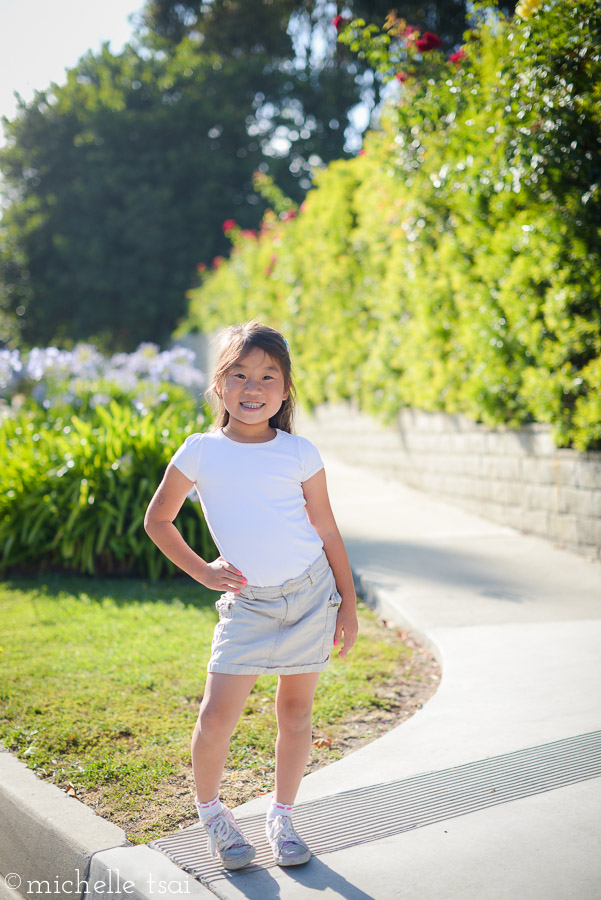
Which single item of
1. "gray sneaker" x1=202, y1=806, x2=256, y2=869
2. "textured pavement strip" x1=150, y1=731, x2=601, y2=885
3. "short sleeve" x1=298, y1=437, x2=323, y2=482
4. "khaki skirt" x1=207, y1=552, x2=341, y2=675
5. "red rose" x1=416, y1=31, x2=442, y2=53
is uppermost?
"red rose" x1=416, y1=31, x2=442, y2=53

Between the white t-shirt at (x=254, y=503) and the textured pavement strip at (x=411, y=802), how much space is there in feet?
2.52

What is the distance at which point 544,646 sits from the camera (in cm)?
380

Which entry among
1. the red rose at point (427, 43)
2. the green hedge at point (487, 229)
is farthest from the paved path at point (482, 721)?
the red rose at point (427, 43)

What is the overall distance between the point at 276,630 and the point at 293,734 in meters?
0.31

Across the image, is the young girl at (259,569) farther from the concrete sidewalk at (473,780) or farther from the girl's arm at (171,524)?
the concrete sidewalk at (473,780)

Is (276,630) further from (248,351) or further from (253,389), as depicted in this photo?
(248,351)

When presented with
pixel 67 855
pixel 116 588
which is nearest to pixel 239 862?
pixel 67 855

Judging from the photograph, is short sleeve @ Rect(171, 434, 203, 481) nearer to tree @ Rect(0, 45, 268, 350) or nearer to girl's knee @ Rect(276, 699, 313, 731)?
girl's knee @ Rect(276, 699, 313, 731)

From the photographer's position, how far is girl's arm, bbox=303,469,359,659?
2328 millimetres

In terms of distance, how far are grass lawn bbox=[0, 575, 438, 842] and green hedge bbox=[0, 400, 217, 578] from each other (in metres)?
0.56

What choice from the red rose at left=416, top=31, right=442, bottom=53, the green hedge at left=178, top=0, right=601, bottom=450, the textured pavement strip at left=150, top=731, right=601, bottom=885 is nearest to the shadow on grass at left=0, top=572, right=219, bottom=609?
the textured pavement strip at left=150, top=731, right=601, bottom=885

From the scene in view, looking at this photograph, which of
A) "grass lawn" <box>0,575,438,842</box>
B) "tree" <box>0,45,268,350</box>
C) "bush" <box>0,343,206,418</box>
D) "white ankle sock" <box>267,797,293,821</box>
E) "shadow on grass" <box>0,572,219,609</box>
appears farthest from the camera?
"tree" <box>0,45,268,350</box>

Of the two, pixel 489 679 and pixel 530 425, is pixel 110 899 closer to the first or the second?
pixel 489 679

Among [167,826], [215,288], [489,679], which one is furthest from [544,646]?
[215,288]
